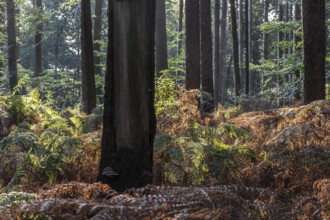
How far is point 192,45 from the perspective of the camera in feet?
46.0

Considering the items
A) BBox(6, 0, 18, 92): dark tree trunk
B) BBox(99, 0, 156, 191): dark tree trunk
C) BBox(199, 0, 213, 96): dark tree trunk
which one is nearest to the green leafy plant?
BBox(99, 0, 156, 191): dark tree trunk

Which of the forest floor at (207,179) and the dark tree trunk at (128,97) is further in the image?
the dark tree trunk at (128,97)

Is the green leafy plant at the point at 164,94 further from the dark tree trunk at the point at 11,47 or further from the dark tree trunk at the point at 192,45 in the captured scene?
the dark tree trunk at the point at 11,47

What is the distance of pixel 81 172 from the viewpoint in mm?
4984

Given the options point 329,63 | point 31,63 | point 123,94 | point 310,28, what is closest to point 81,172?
point 123,94

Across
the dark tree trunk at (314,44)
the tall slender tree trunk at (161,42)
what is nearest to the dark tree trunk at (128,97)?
the dark tree trunk at (314,44)

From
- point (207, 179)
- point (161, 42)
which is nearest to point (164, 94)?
point (207, 179)

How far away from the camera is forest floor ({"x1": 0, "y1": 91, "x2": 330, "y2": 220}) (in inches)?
104

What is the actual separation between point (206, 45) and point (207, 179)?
10.6 m

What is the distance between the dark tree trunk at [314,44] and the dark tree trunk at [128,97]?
5286mm

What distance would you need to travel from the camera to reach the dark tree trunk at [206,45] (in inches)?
575

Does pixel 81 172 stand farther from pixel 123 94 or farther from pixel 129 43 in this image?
pixel 129 43

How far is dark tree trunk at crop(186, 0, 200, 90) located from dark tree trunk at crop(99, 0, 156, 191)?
31.8 ft

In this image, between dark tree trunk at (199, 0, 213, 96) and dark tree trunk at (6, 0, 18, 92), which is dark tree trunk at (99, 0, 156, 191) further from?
dark tree trunk at (6, 0, 18, 92)
